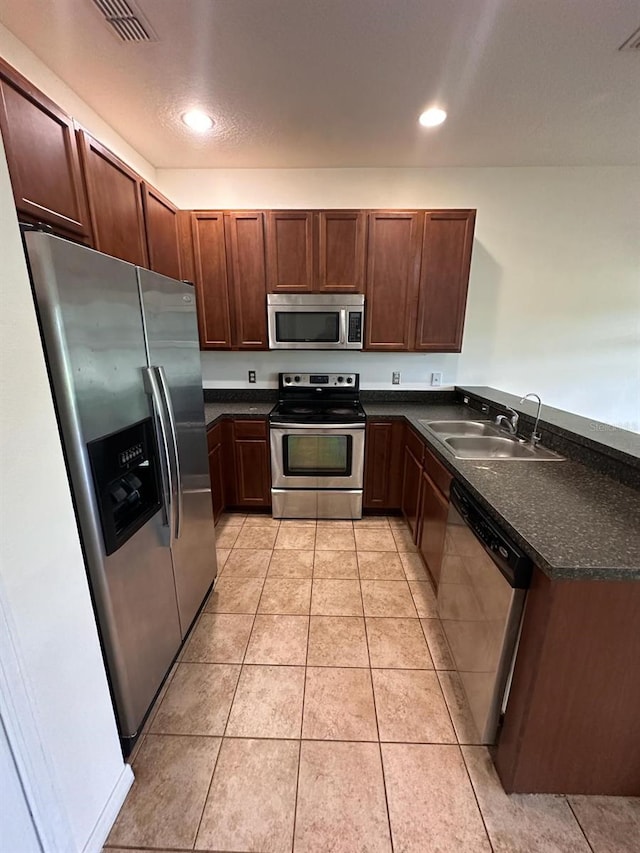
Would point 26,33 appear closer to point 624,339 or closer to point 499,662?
point 499,662

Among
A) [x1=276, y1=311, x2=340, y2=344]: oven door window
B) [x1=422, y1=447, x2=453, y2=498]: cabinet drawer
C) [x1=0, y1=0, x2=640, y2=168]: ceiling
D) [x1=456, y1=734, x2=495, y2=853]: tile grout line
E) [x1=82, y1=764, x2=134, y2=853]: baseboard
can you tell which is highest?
[x1=0, y1=0, x2=640, y2=168]: ceiling

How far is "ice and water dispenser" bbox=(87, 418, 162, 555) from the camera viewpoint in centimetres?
110

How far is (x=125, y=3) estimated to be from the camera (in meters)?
A: 1.36

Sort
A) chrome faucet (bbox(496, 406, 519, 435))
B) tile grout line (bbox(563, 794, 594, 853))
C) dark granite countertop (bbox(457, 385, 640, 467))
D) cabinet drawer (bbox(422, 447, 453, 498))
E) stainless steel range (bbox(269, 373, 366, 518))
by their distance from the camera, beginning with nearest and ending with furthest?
tile grout line (bbox(563, 794, 594, 853)) < dark granite countertop (bbox(457, 385, 640, 467)) < cabinet drawer (bbox(422, 447, 453, 498)) < chrome faucet (bbox(496, 406, 519, 435)) < stainless steel range (bbox(269, 373, 366, 518))

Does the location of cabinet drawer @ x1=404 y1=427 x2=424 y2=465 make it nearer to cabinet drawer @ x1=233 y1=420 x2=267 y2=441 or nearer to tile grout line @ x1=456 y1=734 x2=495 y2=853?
cabinet drawer @ x1=233 y1=420 x2=267 y2=441

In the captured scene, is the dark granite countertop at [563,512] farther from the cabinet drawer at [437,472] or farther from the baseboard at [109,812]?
the baseboard at [109,812]

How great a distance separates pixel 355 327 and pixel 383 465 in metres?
1.14

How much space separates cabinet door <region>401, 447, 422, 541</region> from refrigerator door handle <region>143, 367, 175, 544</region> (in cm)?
160

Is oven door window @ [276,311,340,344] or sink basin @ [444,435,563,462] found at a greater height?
oven door window @ [276,311,340,344]

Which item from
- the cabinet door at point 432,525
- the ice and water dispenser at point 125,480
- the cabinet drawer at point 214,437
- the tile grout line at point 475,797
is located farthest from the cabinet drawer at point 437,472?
the cabinet drawer at point 214,437

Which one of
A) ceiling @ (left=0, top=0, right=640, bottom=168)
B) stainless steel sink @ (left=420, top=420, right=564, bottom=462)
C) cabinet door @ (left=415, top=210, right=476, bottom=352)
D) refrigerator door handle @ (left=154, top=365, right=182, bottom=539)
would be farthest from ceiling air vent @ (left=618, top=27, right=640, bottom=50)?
refrigerator door handle @ (left=154, top=365, right=182, bottom=539)

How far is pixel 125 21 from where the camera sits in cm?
144

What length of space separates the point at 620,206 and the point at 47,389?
4083 millimetres

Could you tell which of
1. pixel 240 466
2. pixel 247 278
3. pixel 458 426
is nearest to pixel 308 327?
pixel 247 278
